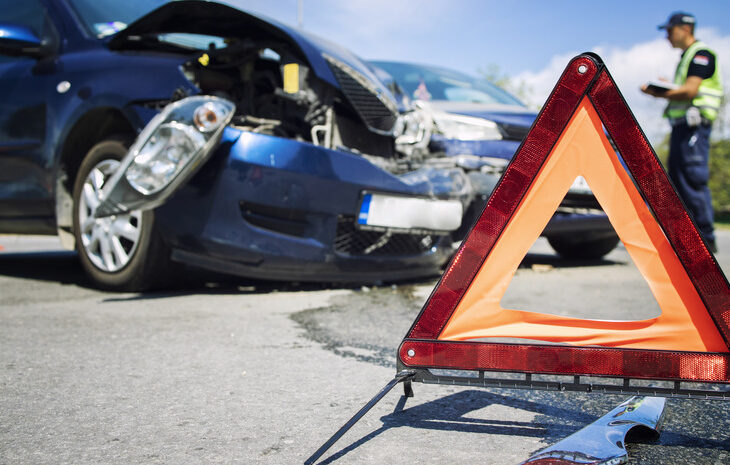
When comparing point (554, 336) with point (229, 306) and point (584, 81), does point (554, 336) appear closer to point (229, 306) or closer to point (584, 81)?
point (584, 81)

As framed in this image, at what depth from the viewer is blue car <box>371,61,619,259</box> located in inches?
188

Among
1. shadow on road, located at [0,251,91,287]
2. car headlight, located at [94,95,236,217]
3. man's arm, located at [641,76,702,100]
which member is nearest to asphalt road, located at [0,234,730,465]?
car headlight, located at [94,95,236,217]

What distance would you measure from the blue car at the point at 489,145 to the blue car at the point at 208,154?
46cm

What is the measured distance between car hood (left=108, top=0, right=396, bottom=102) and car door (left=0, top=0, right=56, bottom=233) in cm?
55

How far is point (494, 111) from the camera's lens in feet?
17.8

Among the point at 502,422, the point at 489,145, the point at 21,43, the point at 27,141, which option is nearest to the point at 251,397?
the point at 502,422

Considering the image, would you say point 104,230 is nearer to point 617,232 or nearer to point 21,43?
point 21,43

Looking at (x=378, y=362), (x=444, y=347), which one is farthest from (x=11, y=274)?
(x=444, y=347)

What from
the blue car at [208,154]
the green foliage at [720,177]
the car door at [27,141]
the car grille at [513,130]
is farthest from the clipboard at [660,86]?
the green foliage at [720,177]

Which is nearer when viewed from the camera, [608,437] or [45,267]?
[608,437]

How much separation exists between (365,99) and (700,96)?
302cm

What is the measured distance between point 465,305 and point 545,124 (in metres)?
0.49

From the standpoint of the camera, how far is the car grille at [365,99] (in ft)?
12.9

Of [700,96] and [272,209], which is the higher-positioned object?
[700,96]
